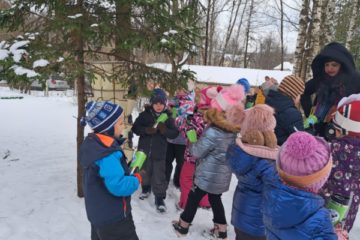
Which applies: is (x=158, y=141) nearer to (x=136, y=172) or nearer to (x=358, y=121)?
(x=136, y=172)

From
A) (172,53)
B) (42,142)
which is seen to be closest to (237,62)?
(42,142)

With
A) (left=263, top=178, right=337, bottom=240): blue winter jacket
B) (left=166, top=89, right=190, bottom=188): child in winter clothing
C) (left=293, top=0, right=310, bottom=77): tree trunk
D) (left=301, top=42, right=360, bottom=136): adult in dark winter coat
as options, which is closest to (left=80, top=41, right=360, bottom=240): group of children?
(left=263, top=178, right=337, bottom=240): blue winter jacket

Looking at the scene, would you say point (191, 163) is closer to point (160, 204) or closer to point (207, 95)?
point (160, 204)

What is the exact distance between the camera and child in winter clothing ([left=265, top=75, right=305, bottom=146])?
375 centimetres

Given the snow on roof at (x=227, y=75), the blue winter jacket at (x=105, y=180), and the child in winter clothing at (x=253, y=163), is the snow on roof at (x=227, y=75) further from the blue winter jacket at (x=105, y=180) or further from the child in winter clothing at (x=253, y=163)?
the blue winter jacket at (x=105, y=180)

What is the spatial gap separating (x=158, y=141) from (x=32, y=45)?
2.06 metres

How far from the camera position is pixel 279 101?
12.7ft

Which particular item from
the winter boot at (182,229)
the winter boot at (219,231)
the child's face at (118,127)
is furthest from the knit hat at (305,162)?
the winter boot at (182,229)

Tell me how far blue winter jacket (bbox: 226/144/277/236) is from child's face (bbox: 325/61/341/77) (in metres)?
1.66

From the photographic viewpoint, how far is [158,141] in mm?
5016

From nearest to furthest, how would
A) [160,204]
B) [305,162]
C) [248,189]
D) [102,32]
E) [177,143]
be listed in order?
[305,162]
[248,189]
[102,32]
[160,204]
[177,143]

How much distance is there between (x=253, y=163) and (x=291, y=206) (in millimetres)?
904

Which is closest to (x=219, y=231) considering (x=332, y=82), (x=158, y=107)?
(x=158, y=107)

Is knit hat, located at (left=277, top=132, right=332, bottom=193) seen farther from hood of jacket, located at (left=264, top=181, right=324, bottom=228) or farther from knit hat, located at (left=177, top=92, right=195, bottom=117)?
knit hat, located at (left=177, top=92, right=195, bottom=117)
